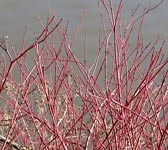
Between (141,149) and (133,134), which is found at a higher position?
(133,134)

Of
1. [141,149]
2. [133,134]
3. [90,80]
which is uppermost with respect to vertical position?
[90,80]

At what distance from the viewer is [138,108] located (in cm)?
250

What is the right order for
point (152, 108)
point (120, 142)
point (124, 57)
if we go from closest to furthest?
point (120, 142)
point (152, 108)
point (124, 57)

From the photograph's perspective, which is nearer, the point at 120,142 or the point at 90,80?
the point at 120,142

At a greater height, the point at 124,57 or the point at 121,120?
the point at 124,57

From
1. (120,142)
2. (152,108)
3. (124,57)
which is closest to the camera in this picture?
(120,142)

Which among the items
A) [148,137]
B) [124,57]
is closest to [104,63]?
[124,57]

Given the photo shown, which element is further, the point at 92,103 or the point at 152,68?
the point at 92,103

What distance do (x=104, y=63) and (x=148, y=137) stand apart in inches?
20.0

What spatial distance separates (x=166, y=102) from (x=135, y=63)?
0.37 m

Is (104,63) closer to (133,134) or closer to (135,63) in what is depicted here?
(135,63)

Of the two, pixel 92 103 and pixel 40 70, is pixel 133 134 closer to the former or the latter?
pixel 92 103

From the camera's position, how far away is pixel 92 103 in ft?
8.90

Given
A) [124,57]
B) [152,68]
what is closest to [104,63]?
[124,57]
